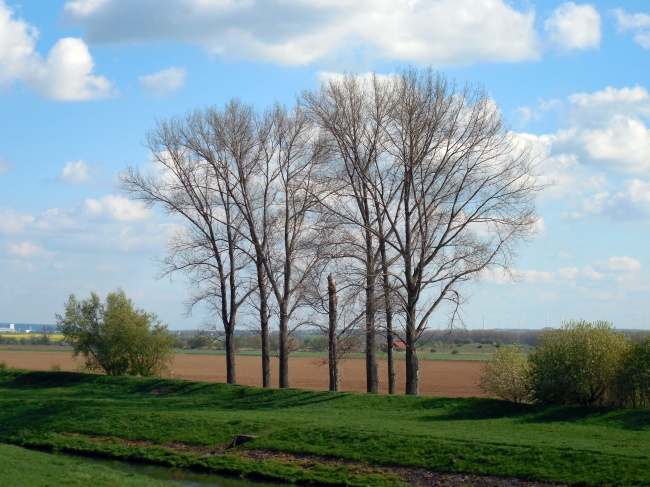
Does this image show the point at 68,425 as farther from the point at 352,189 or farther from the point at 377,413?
the point at 352,189

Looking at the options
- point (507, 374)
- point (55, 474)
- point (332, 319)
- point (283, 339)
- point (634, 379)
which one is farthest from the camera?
point (283, 339)

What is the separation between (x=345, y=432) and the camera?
21344mm

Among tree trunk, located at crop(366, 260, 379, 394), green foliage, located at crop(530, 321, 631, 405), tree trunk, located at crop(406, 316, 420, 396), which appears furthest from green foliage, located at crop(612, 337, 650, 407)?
tree trunk, located at crop(366, 260, 379, 394)

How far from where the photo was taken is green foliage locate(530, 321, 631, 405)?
2420cm

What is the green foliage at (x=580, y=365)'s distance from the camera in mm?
24203

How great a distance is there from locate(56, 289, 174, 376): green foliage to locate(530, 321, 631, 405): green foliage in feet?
83.3

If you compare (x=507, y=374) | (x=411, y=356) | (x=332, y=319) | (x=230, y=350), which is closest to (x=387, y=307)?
(x=411, y=356)

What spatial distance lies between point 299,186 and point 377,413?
11.2 metres

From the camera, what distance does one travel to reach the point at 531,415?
23.4 metres

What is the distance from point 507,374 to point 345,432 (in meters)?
10.3

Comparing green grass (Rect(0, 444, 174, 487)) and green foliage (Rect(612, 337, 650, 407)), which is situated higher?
green foliage (Rect(612, 337, 650, 407))

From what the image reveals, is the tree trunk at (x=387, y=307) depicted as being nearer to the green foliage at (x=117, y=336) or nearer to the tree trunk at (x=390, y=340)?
the tree trunk at (x=390, y=340)

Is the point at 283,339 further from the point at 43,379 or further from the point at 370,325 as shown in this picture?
the point at 43,379

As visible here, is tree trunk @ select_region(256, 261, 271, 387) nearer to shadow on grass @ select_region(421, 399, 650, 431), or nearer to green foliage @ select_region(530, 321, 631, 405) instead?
shadow on grass @ select_region(421, 399, 650, 431)
